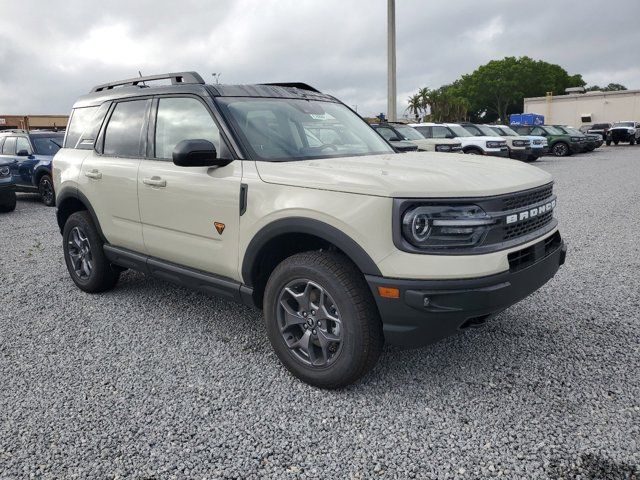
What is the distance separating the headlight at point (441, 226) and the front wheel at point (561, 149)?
26301mm

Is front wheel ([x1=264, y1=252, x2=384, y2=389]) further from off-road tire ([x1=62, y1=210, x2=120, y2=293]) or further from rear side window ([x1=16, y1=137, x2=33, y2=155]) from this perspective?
rear side window ([x1=16, y1=137, x2=33, y2=155])

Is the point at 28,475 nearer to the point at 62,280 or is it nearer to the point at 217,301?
the point at 217,301

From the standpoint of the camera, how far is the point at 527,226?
3008 mm

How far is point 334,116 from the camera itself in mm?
4285

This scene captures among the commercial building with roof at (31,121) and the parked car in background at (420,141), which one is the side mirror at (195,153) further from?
the commercial building with roof at (31,121)

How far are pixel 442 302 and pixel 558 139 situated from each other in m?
26.5

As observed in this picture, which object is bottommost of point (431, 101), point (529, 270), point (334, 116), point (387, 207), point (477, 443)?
point (477, 443)

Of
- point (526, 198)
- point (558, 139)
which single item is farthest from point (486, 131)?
point (526, 198)

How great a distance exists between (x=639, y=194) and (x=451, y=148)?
6066mm

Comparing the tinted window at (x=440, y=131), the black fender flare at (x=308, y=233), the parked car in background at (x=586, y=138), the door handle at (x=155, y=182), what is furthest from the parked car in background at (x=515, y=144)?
the black fender flare at (x=308, y=233)

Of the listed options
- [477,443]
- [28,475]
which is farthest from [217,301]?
[477,443]

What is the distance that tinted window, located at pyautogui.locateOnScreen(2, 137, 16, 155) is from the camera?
1230cm

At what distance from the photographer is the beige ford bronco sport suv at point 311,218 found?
265 cm

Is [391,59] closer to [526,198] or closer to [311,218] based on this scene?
[526,198]
